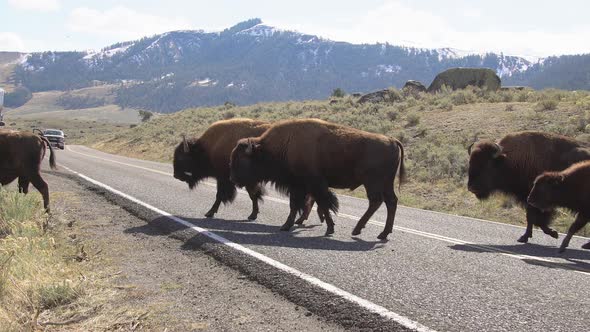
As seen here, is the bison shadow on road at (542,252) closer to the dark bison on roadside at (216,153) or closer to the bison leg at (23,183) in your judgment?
the dark bison on roadside at (216,153)

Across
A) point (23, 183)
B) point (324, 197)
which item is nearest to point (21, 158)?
point (23, 183)

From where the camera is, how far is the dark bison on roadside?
421 inches

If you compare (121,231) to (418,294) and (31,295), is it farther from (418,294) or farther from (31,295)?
(418,294)

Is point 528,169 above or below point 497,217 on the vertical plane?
above

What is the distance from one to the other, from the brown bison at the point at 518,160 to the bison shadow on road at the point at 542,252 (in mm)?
1161

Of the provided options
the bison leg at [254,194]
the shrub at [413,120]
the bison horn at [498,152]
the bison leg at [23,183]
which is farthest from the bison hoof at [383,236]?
the shrub at [413,120]

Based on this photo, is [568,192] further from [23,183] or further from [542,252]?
[23,183]

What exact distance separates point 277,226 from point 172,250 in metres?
2.46

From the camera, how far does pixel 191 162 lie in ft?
37.7

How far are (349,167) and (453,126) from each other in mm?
18319

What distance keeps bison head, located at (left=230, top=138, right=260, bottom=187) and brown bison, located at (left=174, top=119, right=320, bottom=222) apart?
76 cm

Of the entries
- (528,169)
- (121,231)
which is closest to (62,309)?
(121,231)

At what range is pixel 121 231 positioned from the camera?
8688 mm

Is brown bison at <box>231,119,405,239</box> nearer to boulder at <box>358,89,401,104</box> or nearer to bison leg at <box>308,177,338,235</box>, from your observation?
bison leg at <box>308,177,338,235</box>
